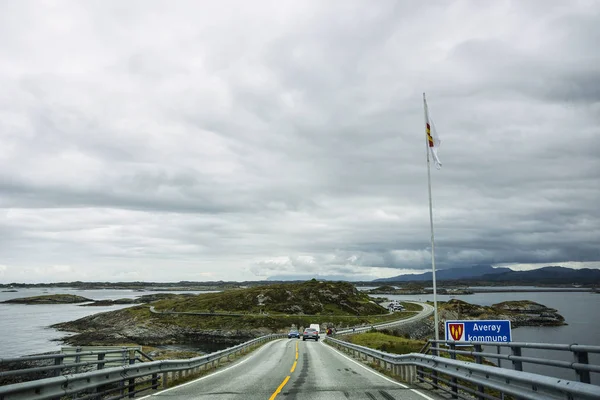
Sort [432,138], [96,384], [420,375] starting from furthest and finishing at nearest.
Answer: [432,138], [420,375], [96,384]

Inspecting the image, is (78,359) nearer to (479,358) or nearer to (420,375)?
(420,375)

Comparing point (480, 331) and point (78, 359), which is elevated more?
point (480, 331)

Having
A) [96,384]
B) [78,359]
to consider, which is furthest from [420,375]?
[78,359]

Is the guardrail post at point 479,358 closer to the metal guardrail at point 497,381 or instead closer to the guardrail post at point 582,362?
the metal guardrail at point 497,381

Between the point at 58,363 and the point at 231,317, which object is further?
the point at 231,317

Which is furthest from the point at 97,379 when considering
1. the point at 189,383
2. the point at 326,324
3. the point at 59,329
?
the point at 59,329

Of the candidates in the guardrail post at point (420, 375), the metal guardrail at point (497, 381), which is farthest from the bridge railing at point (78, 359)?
the guardrail post at point (420, 375)

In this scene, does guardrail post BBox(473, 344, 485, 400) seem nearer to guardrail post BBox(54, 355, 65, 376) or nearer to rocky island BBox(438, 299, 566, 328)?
guardrail post BBox(54, 355, 65, 376)

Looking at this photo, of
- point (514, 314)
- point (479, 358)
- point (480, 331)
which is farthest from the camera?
point (514, 314)

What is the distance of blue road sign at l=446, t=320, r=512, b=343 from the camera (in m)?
12.3

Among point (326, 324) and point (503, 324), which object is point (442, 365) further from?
point (326, 324)

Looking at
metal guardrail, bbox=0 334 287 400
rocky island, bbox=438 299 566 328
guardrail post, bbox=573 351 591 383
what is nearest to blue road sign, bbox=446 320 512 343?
guardrail post, bbox=573 351 591 383

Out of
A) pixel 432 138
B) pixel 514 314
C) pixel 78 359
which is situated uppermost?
pixel 432 138

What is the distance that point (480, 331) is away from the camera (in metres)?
12.9
